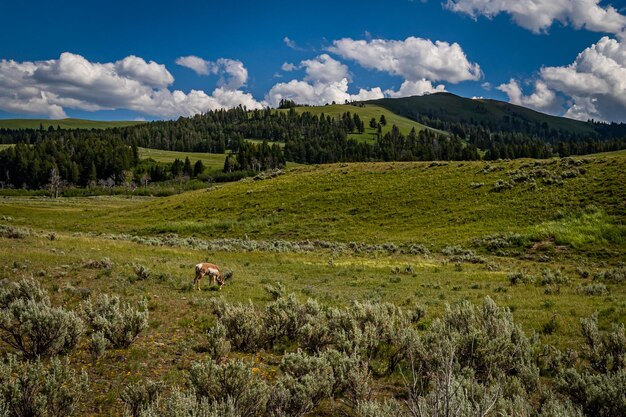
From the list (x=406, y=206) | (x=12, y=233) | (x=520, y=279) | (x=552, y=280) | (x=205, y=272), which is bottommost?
(x=520, y=279)

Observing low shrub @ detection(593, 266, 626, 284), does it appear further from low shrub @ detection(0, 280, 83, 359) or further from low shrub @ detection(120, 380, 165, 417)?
low shrub @ detection(0, 280, 83, 359)

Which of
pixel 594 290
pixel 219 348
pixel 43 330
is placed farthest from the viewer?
pixel 594 290

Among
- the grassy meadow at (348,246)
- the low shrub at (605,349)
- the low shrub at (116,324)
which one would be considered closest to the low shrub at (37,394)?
the grassy meadow at (348,246)

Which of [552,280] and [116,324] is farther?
[552,280]

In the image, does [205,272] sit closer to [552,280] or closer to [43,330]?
[43,330]

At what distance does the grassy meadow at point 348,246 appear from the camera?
1310cm

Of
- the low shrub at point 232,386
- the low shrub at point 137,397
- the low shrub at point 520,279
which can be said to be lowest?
the low shrub at point 520,279

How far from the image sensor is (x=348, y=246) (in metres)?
38.5

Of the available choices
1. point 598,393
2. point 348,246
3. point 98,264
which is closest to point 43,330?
point 98,264

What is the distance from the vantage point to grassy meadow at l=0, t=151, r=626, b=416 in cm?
1310

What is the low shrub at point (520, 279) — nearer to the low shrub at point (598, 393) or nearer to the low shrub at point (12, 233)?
the low shrub at point (598, 393)

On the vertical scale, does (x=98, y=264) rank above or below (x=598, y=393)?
below

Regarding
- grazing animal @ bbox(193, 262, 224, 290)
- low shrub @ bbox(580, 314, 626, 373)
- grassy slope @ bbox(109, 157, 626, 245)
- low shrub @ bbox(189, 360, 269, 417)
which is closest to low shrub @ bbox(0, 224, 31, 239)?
grazing animal @ bbox(193, 262, 224, 290)

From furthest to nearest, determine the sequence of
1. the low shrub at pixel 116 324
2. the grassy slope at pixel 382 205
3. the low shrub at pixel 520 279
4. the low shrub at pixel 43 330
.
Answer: the grassy slope at pixel 382 205 → the low shrub at pixel 520 279 → the low shrub at pixel 116 324 → the low shrub at pixel 43 330
